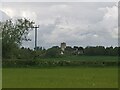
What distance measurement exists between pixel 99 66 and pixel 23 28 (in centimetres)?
2730

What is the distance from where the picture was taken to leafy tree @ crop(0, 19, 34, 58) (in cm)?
7819

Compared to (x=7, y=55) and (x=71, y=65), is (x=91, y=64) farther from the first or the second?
(x=7, y=55)

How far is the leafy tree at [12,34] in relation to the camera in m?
78.2

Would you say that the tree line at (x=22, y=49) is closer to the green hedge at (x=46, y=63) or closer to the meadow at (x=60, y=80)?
the green hedge at (x=46, y=63)

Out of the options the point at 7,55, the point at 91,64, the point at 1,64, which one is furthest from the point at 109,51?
the point at 1,64

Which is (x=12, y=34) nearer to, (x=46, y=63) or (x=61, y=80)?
(x=46, y=63)

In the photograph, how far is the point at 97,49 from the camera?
8838cm

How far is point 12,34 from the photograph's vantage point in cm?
8588

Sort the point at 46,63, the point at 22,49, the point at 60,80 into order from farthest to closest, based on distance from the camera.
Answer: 1. the point at 22,49
2. the point at 46,63
3. the point at 60,80

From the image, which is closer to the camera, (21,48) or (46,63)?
(46,63)

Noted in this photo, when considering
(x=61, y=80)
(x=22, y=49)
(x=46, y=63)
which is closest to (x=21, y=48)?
(x=22, y=49)

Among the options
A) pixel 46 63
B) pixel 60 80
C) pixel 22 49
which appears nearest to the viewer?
pixel 60 80

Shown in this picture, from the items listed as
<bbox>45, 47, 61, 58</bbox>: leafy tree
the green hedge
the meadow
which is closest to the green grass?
the meadow

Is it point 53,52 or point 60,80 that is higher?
point 53,52
